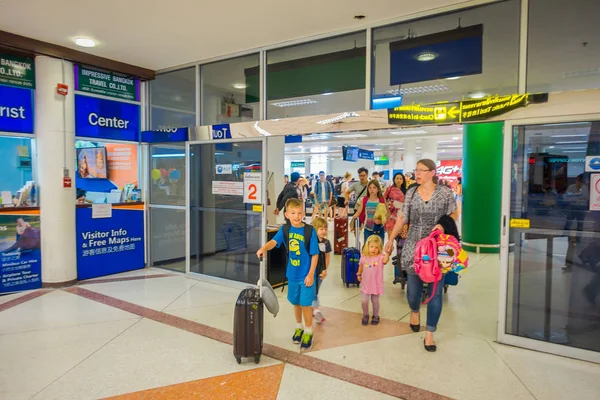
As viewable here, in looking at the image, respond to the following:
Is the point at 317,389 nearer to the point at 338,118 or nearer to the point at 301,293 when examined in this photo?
the point at 301,293

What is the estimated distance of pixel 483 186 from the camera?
25.8ft

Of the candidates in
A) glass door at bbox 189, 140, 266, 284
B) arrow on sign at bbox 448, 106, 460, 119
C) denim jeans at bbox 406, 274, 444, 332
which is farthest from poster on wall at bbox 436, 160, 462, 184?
denim jeans at bbox 406, 274, 444, 332

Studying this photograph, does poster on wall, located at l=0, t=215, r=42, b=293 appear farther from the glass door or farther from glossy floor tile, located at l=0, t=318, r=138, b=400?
the glass door

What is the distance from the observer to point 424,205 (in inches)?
141

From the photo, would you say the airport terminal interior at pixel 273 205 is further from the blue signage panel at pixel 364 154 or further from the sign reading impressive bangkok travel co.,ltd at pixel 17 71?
the blue signage panel at pixel 364 154

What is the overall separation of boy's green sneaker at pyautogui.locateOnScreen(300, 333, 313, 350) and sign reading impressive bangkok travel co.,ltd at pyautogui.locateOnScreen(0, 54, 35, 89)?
4938 mm

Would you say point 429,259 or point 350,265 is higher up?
point 429,259

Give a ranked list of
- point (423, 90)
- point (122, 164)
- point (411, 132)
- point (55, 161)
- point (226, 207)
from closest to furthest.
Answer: point (423, 90)
point (55, 161)
point (226, 207)
point (122, 164)
point (411, 132)

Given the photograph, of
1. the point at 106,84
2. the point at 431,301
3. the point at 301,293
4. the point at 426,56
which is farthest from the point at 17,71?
the point at 431,301

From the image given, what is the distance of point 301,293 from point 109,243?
13.3ft

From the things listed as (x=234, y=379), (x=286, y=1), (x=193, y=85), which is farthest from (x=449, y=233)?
(x=193, y=85)

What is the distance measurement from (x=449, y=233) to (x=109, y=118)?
210 inches

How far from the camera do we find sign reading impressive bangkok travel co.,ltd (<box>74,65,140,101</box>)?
5.85 metres

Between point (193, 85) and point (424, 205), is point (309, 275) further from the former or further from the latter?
point (193, 85)
